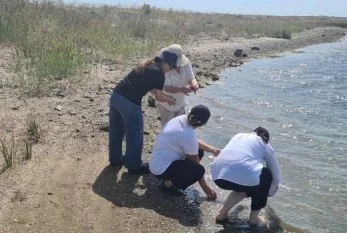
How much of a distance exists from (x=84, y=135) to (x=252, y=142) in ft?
11.5

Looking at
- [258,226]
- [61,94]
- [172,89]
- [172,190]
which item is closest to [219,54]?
[61,94]

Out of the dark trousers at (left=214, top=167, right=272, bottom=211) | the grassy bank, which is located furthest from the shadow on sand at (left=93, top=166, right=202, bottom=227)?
the grassy bank

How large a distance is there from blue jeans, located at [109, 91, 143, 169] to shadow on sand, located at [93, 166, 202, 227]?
256 mm

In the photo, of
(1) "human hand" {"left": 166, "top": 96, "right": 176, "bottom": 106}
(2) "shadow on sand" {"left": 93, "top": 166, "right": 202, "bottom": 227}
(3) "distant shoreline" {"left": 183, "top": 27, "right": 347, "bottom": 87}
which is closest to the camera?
(2) "shadow on sand" {"left": 93, "top": 166, "right": 202, "bottom": 227}

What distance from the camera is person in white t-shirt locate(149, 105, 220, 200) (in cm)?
550

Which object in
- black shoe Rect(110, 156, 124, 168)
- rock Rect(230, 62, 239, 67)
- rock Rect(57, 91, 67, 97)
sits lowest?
rock Rect(230, 62, 239, 67)

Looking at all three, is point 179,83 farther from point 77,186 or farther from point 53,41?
point 53,41

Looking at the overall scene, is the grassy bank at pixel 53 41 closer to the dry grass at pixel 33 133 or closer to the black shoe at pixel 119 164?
the dry grass at pixel 33 133

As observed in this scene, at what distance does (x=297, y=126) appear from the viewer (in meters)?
11.0

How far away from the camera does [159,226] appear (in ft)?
16.8

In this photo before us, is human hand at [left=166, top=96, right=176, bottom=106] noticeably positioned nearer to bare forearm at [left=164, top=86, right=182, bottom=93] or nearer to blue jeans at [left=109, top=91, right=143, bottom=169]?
bare forearm at [left=164, top=86, right=182, bottom=93]

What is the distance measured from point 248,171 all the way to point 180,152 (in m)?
0.97

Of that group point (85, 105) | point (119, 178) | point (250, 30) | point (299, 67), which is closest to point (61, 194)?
point (119, 178)

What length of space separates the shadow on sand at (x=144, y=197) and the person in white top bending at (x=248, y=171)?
0.42 meters
